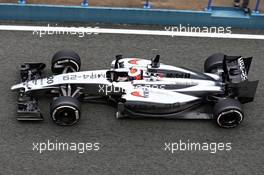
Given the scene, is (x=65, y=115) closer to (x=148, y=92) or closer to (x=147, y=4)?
(x=148, y=92)

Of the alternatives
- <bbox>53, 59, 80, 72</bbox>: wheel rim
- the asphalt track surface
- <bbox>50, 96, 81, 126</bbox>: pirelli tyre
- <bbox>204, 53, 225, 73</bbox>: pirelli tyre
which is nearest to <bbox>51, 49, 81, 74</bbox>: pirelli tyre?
<bbox>53, 59, 80, 72</bbox>: wheel rim

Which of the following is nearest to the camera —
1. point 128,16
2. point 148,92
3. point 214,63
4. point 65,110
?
point 65,110

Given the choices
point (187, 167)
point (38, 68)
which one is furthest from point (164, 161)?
point (38, 68)

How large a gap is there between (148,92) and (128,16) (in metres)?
3.08

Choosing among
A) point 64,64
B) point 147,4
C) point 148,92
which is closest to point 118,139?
point 148,92

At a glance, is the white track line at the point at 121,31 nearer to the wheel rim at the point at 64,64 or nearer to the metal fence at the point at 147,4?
the metal fence at the point at 147,4

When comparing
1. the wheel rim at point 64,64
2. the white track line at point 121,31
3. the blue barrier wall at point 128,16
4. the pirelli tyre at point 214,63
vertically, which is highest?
the blue barrier wall at point 128,16

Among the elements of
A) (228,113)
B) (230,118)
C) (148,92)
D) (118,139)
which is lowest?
(118,139)

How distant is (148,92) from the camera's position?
8.49 m

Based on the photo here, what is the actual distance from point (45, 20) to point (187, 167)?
493 cm

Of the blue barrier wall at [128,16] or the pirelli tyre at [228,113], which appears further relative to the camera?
the blue barrier wall at [128,16]

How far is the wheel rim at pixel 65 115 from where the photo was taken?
824cm

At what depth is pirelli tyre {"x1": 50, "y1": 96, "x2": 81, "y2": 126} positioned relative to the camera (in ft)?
26.9

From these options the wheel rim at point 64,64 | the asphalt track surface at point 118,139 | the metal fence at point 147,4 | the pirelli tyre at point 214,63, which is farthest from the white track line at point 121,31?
the wheel rim at point 64,64
